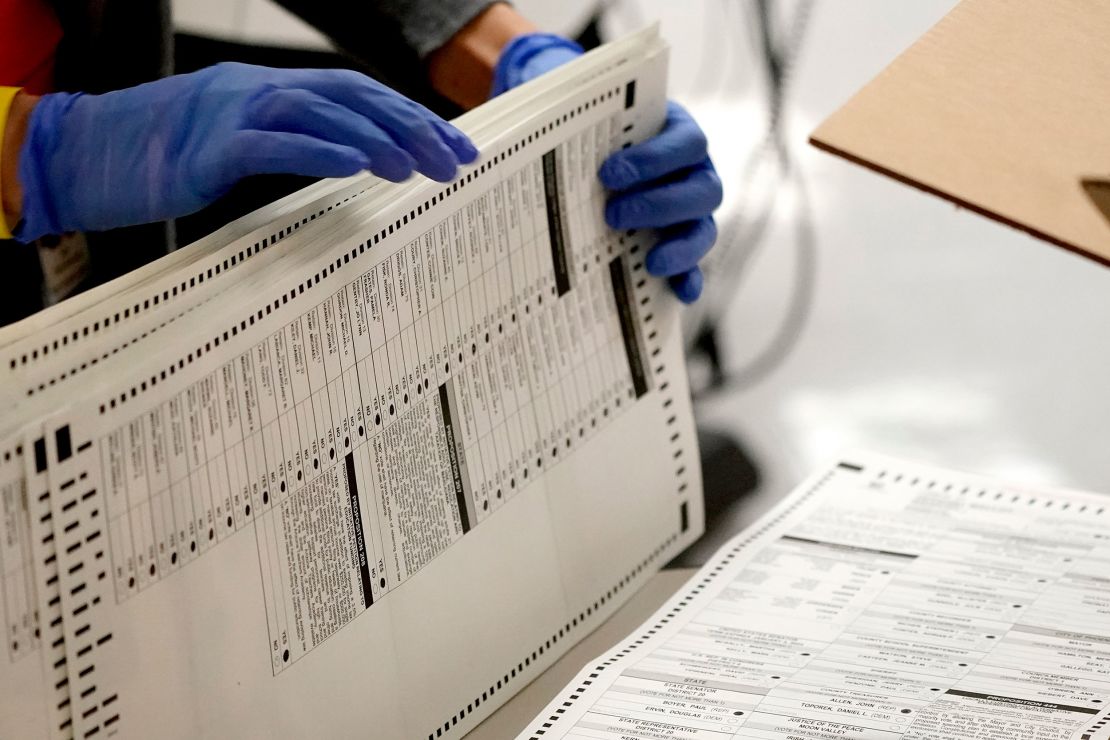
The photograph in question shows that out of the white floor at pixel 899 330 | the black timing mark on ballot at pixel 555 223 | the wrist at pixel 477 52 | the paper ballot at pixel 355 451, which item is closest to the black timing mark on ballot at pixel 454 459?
the paper ballot at pixel 355 451

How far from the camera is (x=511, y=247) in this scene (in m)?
0.73

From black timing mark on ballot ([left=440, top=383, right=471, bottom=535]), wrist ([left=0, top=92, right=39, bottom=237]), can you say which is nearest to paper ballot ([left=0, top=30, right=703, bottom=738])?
black timing mark on ballot ([left=440, top=383, right=471, bottom=535])

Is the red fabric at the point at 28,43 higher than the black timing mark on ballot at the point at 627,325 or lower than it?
higher

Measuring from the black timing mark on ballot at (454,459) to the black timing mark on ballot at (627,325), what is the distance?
0.17 m

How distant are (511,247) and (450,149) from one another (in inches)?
3.9

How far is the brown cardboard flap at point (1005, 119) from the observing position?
0.55 m

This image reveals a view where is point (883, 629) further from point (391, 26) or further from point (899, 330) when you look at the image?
point (391, 26)

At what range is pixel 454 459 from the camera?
2.36 feet

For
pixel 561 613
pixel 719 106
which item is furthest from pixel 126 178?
pixel 719 106

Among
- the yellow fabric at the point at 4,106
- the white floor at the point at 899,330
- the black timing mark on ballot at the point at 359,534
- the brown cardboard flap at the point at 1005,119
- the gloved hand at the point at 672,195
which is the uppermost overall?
the yellow fabric at the point at 4,106

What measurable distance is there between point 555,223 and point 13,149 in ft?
1.00

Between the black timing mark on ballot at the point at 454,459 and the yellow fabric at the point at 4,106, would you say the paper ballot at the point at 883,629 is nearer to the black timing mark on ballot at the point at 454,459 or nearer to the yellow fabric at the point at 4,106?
the black timing mark on ballot at the point at 454,459

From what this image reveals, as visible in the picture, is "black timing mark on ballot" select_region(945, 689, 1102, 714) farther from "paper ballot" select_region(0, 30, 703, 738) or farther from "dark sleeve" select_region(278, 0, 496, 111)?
"dark sleeve" select_region(278, 0, 496, 111)

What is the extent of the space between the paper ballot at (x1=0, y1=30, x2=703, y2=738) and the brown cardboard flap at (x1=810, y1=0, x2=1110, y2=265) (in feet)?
0.68
